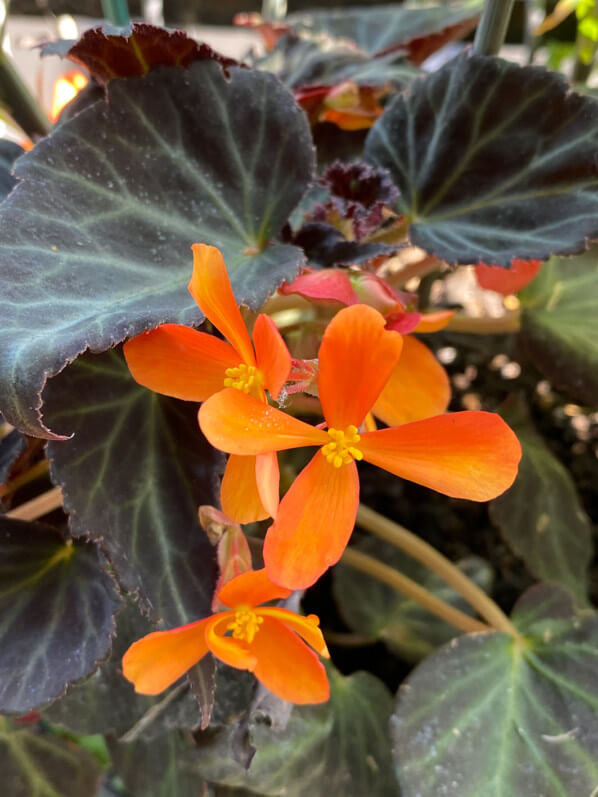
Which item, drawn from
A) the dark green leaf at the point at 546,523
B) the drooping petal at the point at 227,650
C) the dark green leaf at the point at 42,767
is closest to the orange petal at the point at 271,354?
the drooping petal at the point at 227,650

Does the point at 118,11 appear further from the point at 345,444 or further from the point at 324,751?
the point at 324,751

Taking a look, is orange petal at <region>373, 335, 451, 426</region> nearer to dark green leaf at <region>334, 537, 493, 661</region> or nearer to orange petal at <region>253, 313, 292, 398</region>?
orange petal at <region>253, 313, 292, 398</region>

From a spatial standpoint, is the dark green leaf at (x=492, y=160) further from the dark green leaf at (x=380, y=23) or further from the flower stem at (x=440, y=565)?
the dark green leaf at (x=380, y=23)

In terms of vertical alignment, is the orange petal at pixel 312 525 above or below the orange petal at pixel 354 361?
below

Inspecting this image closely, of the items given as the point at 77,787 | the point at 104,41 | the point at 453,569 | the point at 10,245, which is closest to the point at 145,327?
the point at 10,245

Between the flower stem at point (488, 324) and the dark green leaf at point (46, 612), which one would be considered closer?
the dark green leaf at point (46, 612)

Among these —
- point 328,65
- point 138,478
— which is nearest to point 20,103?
point 328,65
